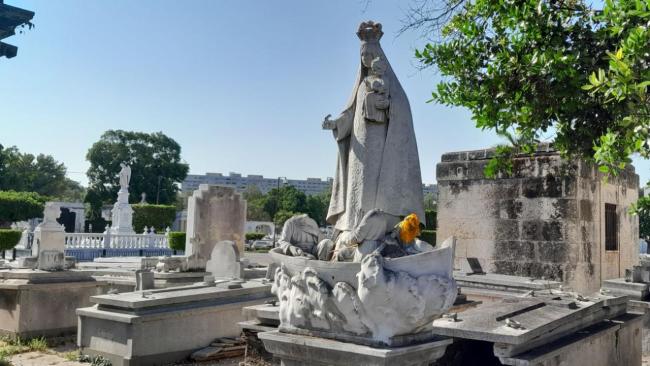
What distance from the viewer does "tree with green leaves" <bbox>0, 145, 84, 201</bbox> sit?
180 feet

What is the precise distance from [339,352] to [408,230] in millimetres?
1241

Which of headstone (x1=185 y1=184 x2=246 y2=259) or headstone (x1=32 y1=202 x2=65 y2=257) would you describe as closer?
headstone (x1=32 y1=202 x2=65 y2=257)

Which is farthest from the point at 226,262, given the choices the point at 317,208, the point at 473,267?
the point at 317,208

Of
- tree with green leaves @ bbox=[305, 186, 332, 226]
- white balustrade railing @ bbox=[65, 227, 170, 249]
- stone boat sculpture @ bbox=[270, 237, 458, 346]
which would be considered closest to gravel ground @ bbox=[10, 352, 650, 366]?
stone boat sculpture @ bbox=[270, 237, 458, 346]

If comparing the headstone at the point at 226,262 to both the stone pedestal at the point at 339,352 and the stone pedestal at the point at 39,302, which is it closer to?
the stone pedestal at the point at 39,302

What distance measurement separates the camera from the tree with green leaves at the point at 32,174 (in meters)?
54.7

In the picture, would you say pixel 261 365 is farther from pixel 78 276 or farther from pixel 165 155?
pixel 165 155

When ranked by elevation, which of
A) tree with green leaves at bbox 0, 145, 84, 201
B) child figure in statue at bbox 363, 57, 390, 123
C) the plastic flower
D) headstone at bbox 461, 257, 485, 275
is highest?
tree with green leaves at bbox 0, 145, 84, 201

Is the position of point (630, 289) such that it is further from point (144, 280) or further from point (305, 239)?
point (144, 280)

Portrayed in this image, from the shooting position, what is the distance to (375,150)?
5172 mm

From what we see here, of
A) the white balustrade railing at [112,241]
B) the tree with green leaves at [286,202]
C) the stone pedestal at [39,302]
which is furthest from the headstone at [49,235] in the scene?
the tree with green leaves at [286,202]

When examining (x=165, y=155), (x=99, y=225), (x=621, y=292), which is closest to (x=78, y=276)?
(x=621, y=292)

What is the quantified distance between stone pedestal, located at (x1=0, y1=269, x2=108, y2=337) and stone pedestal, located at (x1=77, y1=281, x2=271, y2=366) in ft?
6.11

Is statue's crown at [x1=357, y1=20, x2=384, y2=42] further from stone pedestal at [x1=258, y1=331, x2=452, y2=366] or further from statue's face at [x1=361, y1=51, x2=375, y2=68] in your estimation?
stone pedestal at [x1=258, y1=331, x2=452, y2=366]
